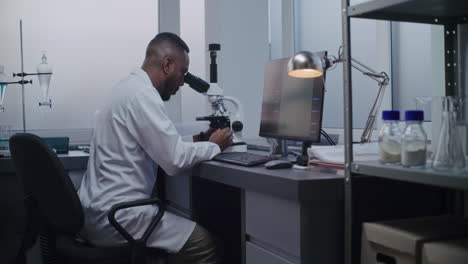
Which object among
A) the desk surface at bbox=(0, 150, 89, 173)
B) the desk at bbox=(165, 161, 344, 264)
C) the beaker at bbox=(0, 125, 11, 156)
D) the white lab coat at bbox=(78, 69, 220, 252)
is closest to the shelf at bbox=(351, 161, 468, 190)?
the desk at bbox=(165, 161, 344, 264)

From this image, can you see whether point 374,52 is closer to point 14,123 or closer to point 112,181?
point 112,181

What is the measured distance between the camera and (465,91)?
1552 millimetres

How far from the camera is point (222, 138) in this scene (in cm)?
213

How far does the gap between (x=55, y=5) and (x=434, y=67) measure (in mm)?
2448

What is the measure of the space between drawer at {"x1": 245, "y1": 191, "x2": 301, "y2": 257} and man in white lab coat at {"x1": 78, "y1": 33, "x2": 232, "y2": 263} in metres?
0.31

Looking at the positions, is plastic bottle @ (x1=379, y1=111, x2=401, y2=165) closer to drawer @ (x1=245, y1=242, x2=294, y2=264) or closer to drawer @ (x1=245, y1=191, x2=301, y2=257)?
drawer @ (x1=245, y1=191, x2=301, y2=257)

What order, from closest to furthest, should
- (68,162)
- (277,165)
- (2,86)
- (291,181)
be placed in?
(291,181)
(277,165)
(68,162)
(2,86)

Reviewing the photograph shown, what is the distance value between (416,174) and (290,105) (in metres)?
0.96

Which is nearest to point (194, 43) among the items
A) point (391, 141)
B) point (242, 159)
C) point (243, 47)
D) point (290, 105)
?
point (243, 47)

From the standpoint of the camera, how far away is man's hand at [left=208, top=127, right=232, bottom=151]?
83.4 inches

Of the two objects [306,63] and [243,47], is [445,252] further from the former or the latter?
[243,47]

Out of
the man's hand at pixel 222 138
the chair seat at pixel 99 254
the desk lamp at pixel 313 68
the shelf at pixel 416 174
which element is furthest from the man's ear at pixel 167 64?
the shelf at pixel 416 174

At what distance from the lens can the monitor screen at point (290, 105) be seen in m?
1.87

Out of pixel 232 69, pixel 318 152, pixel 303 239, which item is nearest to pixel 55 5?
pixel 232 69
